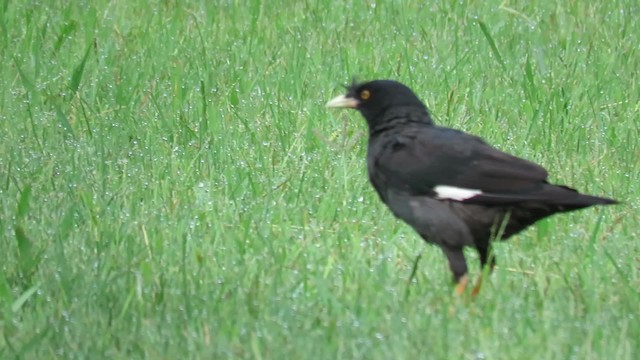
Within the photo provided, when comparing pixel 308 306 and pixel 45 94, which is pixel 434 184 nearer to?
pixel 308 306

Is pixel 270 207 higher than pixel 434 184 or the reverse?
the reverse

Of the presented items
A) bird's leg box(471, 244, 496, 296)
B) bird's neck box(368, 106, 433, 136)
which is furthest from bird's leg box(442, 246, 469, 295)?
bird's neck box(368, 106, 433, 136)

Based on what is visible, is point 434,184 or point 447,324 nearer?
point 447,324

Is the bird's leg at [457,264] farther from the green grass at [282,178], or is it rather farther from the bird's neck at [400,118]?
the bird's neck at [400,118]

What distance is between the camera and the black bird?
5.76m

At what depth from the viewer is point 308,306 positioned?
5.48 meters

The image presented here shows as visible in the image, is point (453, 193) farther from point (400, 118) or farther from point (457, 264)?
point (400, 118)

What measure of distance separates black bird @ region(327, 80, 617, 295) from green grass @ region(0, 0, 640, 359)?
0.61ft

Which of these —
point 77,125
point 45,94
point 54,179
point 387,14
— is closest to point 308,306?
point 54,179

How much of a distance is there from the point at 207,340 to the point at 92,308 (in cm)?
56

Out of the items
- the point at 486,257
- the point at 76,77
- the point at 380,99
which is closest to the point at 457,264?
the point at 486,257

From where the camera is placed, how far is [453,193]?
19.2 ft

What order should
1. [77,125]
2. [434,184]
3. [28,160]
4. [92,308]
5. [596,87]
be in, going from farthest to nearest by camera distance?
[596,87] < [77,125] < [28,160] < [434,184] < [92,308]

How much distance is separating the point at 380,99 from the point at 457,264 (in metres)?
1.00
